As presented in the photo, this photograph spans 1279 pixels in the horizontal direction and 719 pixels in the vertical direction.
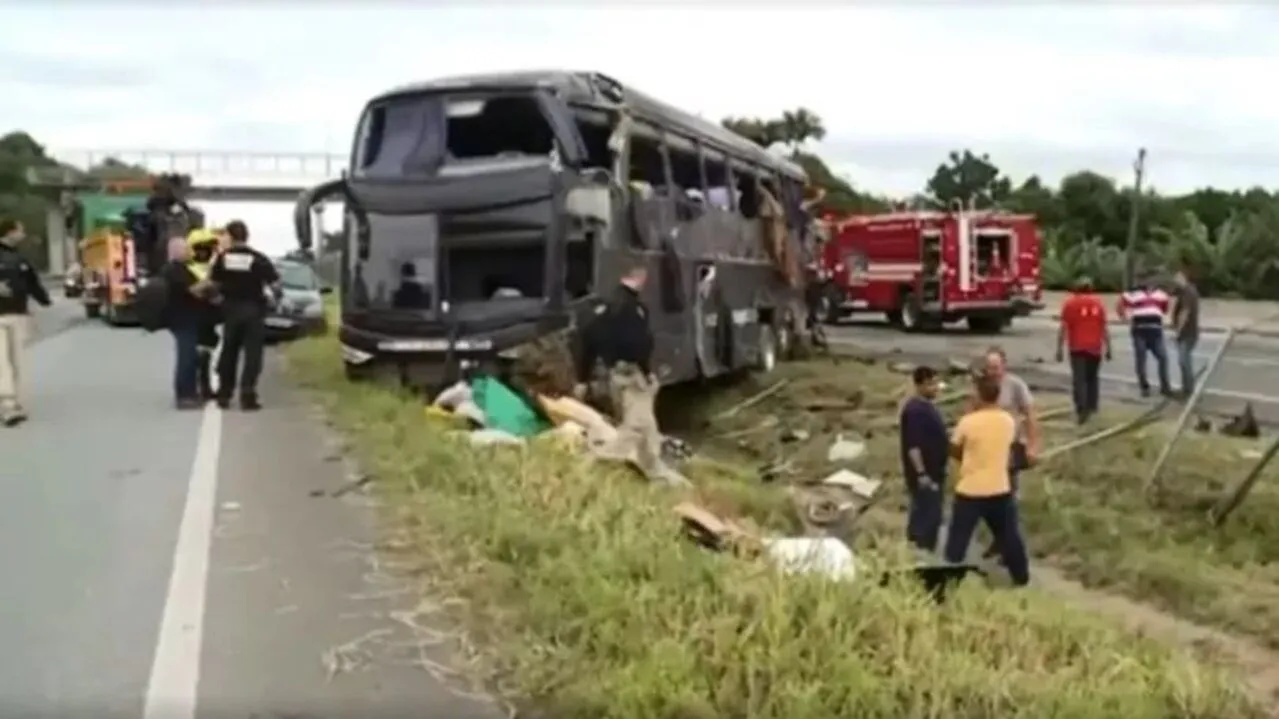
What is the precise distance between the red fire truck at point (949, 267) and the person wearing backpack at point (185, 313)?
80.8 feet

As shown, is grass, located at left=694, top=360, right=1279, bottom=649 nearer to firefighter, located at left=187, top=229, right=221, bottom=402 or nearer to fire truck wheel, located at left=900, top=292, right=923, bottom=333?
firefighter, located at left=187, top=229, right=221, bottom=402

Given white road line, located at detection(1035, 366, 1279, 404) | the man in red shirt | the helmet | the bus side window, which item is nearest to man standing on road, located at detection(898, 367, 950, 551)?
the helmet

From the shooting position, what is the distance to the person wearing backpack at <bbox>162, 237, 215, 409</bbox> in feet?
52.6

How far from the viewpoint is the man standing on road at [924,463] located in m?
12.7

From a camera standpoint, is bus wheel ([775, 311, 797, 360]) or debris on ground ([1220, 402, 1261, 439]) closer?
debris on ground ([1220, 402, 1261, 439])

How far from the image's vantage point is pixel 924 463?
12.8 m

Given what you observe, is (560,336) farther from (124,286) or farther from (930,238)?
(930,238)

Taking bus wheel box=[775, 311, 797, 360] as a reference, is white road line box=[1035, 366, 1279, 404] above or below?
below

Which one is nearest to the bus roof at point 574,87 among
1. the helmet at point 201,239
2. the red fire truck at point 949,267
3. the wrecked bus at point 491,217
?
the wrecked bus at point 491,217

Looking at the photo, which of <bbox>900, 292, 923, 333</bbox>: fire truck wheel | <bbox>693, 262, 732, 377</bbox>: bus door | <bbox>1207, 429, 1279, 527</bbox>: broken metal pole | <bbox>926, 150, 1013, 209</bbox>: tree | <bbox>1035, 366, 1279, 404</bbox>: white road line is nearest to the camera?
<bbox>1207, 429, 1279, 527</bbox>: broken metal pole

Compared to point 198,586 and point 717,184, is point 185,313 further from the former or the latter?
point 717,184

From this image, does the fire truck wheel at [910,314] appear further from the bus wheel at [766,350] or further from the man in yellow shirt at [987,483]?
the man in yellow shirt at [987,483]

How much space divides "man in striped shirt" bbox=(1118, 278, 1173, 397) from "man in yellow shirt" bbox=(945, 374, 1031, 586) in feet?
36.8

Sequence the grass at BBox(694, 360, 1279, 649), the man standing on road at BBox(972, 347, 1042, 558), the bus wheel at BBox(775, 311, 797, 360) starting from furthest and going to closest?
the bus wheel at BBox(775, 311, 797, 360), the grass at BBox(694, 360, 1279, 649), the man standing on road at BBox(972, 347, 1042, 558)
